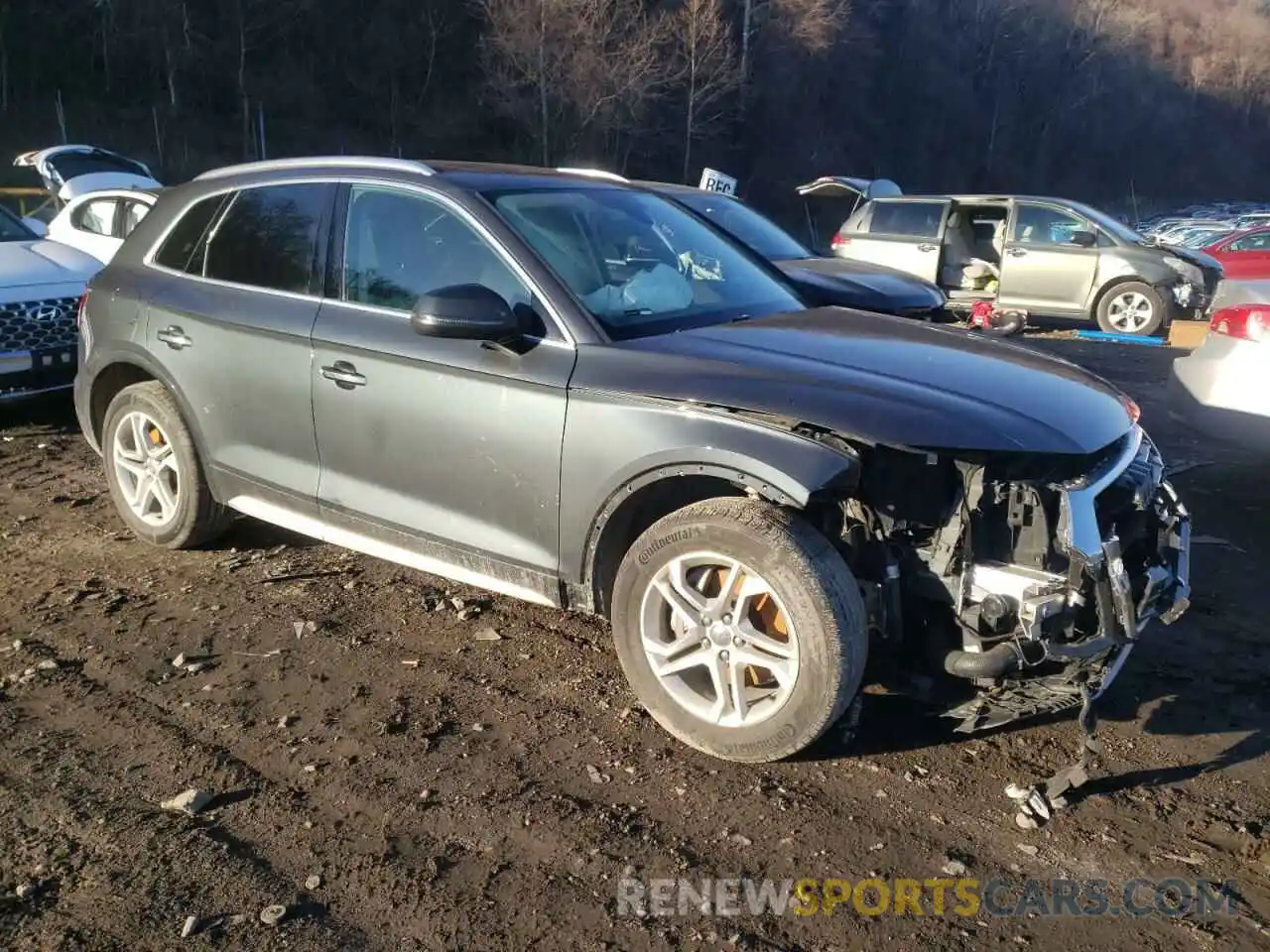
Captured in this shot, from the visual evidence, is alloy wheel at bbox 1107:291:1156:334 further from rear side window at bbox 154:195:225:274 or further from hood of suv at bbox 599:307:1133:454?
rear side window at bbox 154:195:225:274

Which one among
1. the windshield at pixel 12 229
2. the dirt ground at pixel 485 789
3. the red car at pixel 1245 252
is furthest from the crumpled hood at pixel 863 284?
the red car at pixel 1245 252

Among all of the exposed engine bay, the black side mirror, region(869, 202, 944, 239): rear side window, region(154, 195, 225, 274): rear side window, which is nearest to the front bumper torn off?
the exposed engine bay

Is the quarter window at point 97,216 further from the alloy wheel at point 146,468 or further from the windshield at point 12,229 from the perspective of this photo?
the alloy wheel at point 146,468

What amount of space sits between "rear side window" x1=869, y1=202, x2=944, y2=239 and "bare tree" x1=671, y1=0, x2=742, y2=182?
32136mm

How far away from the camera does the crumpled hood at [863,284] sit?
Result: 8062mm

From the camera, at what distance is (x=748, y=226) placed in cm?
943

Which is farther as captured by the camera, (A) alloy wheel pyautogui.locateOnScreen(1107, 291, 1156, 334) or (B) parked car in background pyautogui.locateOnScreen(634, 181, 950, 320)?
(A) alloy wheel pyautogui.locateOnScreen(1107, 291, 1156, 334)

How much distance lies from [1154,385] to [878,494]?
7.62 m

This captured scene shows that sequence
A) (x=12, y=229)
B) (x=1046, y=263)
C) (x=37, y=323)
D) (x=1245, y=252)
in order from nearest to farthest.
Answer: (x=37, y=323) → (x=12, y=229) → (x=1046, y=263) → (x=1245, y=252)

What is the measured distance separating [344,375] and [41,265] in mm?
4749

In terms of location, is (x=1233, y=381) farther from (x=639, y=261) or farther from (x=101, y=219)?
(x=101, y=219)

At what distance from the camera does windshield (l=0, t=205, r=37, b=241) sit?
8031 millimetres

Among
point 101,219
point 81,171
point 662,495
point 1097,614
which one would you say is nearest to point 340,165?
point 662,495

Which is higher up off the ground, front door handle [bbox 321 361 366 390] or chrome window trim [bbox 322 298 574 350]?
chrome window trim [bbox 322 298 574 350]
